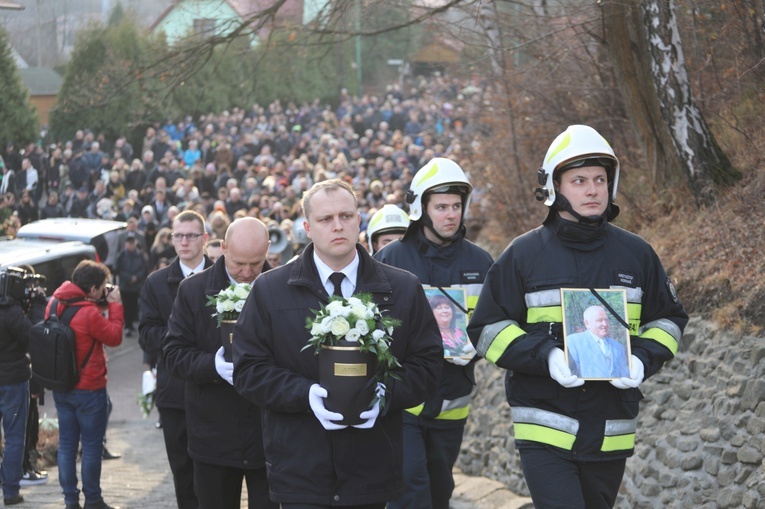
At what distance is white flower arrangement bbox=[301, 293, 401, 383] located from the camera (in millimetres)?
4750

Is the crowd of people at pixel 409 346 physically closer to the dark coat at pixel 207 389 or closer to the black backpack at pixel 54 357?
the dark coat at pixel 207 389

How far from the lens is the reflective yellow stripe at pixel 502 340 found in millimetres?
5477

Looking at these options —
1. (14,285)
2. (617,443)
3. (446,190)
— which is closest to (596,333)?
(617,443)

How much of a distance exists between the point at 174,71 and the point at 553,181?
10.0 meters

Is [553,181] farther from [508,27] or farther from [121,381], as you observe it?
[121,381]

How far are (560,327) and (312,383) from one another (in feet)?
4.41

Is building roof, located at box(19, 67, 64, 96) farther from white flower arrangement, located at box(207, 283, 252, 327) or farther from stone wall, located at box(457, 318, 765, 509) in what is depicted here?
white flower arrangement, located at box(207, 283, 252, 327)

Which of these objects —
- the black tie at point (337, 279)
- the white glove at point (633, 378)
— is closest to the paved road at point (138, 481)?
the white glove at point (633, 378)

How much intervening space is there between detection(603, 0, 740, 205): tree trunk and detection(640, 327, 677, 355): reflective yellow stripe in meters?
5.49

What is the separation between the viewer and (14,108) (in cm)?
2272

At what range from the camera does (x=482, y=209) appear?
18.5m

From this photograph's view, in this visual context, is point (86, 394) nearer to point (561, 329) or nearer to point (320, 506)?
Result: point (320, 506)

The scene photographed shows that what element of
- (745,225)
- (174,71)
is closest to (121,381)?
(174,71)

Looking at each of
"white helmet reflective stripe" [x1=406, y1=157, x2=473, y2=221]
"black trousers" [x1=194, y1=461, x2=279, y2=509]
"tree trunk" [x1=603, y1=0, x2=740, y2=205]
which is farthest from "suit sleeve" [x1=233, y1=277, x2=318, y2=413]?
"tree trunk" [x1=603, y1=0, x2=740, y2=205]
